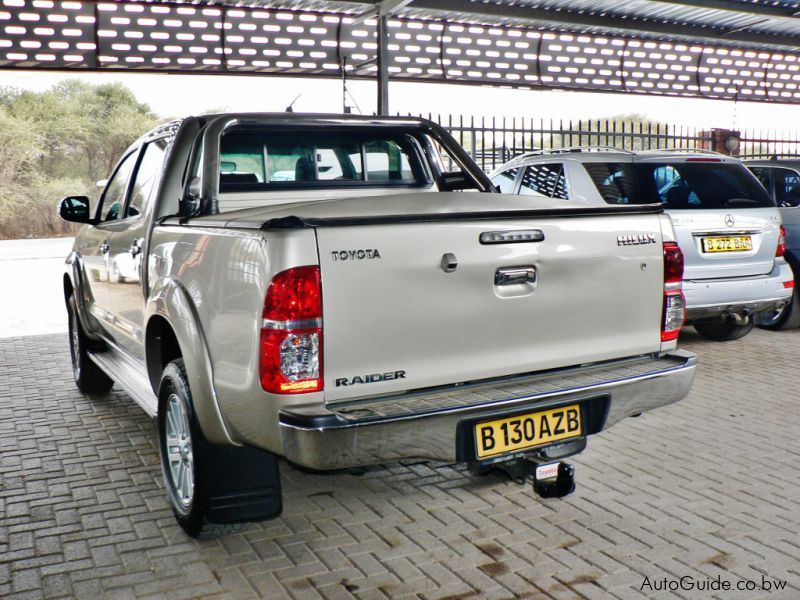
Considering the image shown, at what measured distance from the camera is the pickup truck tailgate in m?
2.85

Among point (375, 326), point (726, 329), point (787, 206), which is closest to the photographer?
point (375, 326)

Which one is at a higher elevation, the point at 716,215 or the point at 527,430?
the point at 716,215

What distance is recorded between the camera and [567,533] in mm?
3561

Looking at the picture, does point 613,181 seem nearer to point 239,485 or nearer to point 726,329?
point 726,329

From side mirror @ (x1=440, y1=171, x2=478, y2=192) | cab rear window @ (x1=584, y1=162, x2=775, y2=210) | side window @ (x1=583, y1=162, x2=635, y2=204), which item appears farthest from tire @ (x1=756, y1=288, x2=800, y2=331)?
side mirror @ (x1=440, y1=171, x2=478, y2=192)

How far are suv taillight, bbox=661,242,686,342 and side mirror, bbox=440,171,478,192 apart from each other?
155 centimetres

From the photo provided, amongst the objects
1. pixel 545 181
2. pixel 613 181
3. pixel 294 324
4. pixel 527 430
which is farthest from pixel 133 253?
pixel 545 181

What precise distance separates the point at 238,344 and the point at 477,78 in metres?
12.2

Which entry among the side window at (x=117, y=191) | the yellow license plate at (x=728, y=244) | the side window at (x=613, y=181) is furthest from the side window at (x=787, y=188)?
the side window at (x=117, y=191)

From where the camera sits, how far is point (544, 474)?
331 centimetres

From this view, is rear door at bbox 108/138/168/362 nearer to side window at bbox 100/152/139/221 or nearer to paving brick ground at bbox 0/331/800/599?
side window at bbox 100/152/139/221

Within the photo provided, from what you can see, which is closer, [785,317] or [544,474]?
[544,474]

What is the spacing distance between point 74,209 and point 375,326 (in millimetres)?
3301

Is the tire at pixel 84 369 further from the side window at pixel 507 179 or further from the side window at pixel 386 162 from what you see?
the side window at pixel 507 179
